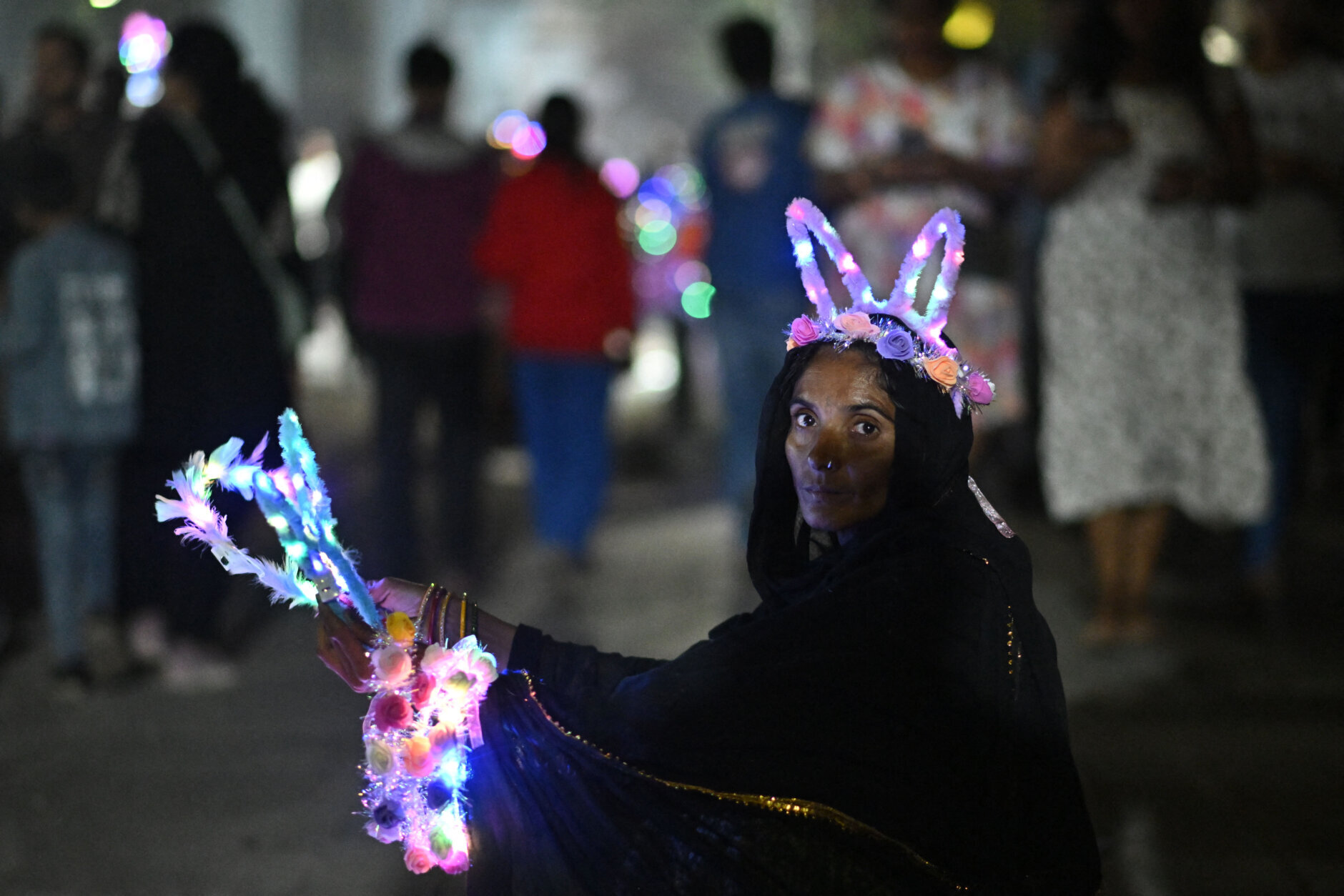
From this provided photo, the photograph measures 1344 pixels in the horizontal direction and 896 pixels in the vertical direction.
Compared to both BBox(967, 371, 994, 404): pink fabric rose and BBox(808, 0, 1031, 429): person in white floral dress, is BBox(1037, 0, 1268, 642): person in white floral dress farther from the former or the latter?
BBox(967, 371, 994, 404): pink fabric rose

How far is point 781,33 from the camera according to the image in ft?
67.7

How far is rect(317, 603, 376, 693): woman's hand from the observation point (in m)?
2.35

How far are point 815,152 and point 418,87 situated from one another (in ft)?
5.67

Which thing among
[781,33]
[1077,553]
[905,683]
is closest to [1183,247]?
[1077,553]

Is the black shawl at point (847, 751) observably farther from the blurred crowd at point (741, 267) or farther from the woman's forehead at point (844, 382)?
the blurred crowd at point (741, 267)

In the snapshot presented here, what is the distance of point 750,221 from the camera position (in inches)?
247

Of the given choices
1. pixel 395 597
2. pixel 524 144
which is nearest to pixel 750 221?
pixel 395 597

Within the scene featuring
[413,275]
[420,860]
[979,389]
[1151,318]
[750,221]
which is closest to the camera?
[420,860]

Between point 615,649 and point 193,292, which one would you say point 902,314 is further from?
point 193,292

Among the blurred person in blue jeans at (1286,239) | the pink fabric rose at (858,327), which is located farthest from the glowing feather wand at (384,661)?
the blurred person in blue jeans at (1286,239)

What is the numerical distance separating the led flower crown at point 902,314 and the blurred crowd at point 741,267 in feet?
9.29

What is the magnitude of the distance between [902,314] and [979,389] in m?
0.19

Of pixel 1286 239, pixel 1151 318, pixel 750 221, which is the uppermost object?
pixel 750 221

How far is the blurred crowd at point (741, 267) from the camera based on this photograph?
4.91m
